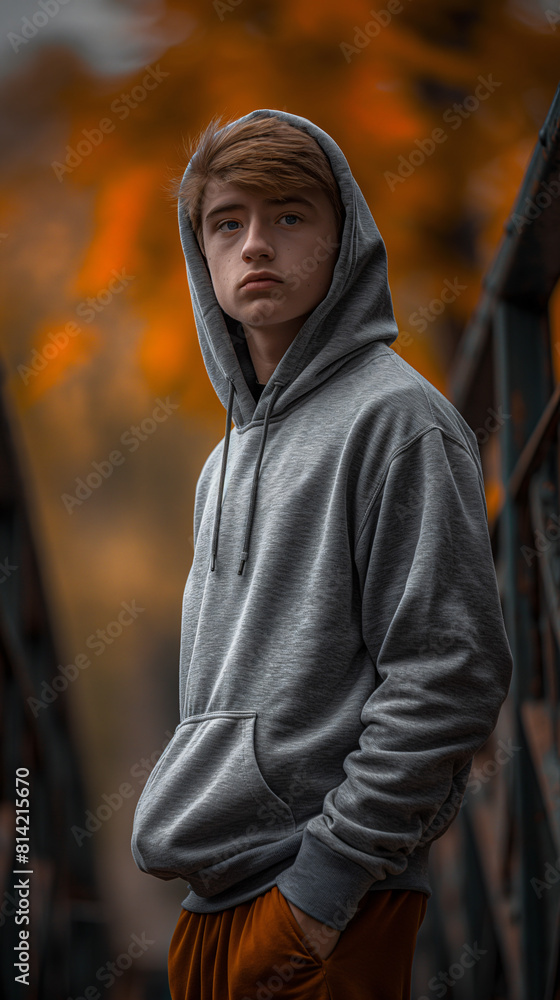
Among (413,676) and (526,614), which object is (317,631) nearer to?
(413,676)

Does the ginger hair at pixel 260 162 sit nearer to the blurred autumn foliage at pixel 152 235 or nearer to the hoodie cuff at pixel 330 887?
the hoodie cuff at pixel 330 887

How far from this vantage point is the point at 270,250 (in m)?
0.91

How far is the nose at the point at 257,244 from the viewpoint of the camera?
905 millimetres

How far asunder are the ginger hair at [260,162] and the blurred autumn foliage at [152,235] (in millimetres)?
2808

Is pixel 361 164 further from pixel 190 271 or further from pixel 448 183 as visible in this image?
pixel 190 271

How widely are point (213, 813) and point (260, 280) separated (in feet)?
1.75

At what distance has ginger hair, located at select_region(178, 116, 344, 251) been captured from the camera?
3.00 feet

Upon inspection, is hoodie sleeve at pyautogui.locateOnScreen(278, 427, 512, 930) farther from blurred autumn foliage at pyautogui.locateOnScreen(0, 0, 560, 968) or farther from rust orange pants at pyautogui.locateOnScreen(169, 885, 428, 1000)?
blurred autumn foliage at pyautogui.locateOnScreen(0, 0, 560, 968)

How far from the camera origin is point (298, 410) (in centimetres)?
97

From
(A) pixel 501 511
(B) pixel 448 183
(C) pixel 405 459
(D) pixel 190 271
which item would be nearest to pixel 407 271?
(B) pixel 448 183

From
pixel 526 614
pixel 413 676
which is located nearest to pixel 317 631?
pixel 413 676

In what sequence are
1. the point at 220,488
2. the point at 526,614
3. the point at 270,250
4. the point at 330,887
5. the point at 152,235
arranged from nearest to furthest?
the point at 330,887 → the point at 270,250 → the point at 220,488 → the point at 526,614 → the point at 152,235

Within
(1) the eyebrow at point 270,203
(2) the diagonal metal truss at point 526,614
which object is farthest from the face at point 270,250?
(2) the diagonal metal truss at point 526,614

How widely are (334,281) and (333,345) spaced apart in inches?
2.7
